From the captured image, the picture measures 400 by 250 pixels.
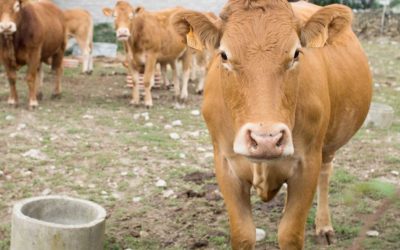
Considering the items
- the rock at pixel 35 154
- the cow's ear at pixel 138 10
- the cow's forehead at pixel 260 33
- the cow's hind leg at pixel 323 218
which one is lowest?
the rock at pixel 35 154

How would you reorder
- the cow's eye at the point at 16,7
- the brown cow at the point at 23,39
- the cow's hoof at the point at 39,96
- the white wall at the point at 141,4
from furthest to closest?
the white wall at the point at 141,4, the cow's hoof at the point at 39,96, the cow's eye at the point at 16,7, the brown cow at the point at 23,39

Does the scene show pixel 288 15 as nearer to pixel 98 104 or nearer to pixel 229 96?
pixel 229 96

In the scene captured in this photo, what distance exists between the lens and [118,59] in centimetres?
1631

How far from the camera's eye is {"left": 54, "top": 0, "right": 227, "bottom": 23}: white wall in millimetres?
18953

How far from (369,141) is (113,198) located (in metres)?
3.60

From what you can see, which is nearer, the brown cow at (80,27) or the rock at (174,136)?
the rock at (174,136)

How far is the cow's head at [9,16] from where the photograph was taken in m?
9.47

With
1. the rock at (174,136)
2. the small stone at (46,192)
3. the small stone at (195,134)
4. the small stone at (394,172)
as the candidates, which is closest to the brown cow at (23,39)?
the rock at (174,136)

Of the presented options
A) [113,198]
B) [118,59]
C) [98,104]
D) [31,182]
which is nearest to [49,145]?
[31,182]

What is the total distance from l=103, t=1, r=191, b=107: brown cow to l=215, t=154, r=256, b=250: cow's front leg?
6.77m

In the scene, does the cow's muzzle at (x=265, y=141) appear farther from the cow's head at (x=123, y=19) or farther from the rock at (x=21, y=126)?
the cow's head at (x=123, y=19)

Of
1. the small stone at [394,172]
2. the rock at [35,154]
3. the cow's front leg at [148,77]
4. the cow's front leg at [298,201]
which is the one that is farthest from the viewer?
the cow's front leg at [148,77]

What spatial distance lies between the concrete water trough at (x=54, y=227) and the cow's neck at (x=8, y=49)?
580 centimetres

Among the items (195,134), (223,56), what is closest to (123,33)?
(195,134)
